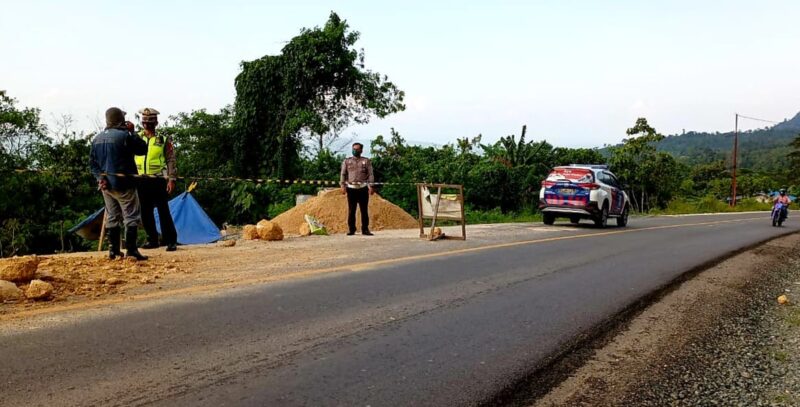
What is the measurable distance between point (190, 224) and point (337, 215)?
562 cm

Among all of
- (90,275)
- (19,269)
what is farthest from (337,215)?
(19,269)

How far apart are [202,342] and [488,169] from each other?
22.9 meters

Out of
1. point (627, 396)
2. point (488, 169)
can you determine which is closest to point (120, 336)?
point (627, 396)

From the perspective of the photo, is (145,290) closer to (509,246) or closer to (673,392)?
(673,392)

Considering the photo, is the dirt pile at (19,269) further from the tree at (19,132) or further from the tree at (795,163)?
the tree at (795,163)

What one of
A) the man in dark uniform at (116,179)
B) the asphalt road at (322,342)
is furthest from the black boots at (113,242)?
the asphalt road at (322,342)

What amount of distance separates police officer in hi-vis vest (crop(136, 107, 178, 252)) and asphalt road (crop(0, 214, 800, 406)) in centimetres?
342

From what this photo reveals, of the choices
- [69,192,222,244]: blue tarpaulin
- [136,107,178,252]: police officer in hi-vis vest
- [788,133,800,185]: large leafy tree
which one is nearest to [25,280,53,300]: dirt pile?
[136,107,178,252]: police officer in hi-vis vest

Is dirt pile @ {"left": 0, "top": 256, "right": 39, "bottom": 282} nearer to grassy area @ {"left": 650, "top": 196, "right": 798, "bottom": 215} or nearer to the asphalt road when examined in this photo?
the asphalt road

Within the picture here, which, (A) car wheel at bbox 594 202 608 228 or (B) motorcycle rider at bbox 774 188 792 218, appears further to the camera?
(B) motorcycle rider at bbox 774 188 792 218

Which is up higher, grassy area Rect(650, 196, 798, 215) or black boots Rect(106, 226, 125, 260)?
black boots Rect(106, 226, 125, 260)

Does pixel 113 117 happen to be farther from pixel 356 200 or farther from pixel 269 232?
pixel 356 200

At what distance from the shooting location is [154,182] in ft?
30.0

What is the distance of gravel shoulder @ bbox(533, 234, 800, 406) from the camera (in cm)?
371
